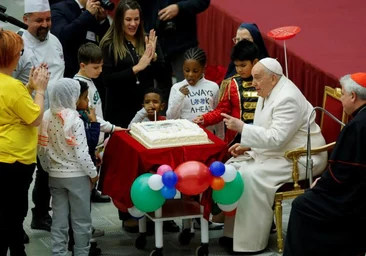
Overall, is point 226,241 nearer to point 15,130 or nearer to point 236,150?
point 236,150

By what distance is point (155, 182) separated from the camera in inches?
254

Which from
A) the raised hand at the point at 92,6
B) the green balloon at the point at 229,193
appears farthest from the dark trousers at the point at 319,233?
the raised hand at the point at 92,6

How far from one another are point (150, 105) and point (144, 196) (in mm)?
1086

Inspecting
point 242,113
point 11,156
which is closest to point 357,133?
point 242,113

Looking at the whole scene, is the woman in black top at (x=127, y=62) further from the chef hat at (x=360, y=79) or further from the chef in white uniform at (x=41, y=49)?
the chef hat at (x=360, y=79)

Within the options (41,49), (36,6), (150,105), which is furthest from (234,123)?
(36,6)

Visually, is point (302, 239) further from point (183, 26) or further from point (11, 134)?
point (183, 26)

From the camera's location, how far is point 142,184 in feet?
21.4

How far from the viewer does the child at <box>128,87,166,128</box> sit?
7.38 meters

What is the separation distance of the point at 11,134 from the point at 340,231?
2233 millimetres

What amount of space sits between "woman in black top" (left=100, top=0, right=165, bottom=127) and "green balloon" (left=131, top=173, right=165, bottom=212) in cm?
138

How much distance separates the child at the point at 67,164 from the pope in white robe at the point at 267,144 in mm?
1144

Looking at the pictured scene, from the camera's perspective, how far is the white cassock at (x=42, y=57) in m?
7.11

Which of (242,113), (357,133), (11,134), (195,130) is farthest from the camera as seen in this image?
(242,113)
